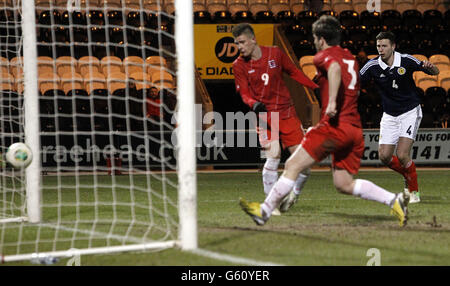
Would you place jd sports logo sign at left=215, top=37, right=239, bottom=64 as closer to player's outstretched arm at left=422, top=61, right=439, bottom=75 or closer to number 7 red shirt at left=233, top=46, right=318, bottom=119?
player's outstretched arm at left=422, top=61, right=439, bottom=75

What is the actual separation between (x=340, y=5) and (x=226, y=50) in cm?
466

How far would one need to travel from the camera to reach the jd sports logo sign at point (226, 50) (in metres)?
15.7

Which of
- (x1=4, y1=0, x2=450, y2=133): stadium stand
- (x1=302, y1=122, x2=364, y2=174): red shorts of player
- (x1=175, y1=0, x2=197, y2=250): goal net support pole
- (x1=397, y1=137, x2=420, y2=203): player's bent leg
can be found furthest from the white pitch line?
(x1=4, y1=0, x2=450, y2=133): stadium stand

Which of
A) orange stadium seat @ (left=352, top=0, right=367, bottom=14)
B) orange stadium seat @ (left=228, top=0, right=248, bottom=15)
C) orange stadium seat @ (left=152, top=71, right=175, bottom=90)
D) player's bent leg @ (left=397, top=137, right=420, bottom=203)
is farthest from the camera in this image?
orange stadium seat @ (left=352, top=0, right=367, bottom=14)

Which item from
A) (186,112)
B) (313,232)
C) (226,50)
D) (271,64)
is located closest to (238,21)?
(226,50)

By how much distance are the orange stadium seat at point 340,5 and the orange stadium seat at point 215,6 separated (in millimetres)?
3028

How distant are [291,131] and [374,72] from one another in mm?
1640

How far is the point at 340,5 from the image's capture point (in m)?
18.8

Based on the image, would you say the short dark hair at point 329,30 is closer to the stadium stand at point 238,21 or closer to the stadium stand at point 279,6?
the stadium stand at point 238,21

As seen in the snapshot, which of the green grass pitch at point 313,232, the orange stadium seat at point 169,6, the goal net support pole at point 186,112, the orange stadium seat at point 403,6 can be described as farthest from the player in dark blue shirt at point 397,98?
the orange stadium seat at point 403,6

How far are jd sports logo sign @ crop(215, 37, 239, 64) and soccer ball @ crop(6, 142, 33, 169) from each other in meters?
9.84

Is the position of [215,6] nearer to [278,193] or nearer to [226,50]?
[226,50]

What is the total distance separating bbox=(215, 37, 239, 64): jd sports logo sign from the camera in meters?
15.7
